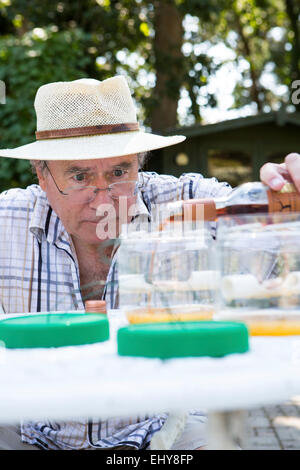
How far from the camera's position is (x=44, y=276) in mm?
2170

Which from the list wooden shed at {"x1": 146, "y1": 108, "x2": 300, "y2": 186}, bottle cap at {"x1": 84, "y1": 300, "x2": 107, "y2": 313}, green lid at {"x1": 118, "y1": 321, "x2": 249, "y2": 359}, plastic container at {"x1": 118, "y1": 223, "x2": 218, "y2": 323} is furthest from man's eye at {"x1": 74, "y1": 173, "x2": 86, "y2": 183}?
wooden shed at {"x1": 146, "y1": 108, "x2": 300, "y2": 186}

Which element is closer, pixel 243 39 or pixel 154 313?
pixel 154 313

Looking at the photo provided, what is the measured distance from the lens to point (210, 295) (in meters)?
1.38

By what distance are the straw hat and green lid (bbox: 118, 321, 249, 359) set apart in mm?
1045

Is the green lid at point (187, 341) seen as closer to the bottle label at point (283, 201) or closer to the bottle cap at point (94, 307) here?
the bottle label at point (283, 201)

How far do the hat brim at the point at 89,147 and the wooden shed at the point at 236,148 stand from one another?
802cm

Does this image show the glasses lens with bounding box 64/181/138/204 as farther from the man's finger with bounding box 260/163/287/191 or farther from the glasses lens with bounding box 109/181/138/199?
the man's finger with bounding box 260/163/287/191

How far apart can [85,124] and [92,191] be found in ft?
0.77

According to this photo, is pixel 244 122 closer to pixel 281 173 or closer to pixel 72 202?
pixel 72 202

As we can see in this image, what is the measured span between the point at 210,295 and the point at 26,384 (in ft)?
1.75

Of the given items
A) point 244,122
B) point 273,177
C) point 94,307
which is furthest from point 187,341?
point 244,122
